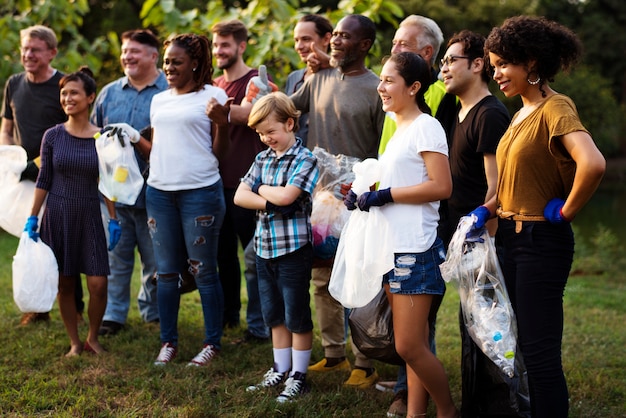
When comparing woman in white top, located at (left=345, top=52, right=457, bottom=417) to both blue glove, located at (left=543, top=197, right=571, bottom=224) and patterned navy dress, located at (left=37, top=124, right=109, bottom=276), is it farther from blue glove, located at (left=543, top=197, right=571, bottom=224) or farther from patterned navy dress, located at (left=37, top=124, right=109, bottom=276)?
patterned navy dress, located at (left=37, top=124, right=109, bottom=276)

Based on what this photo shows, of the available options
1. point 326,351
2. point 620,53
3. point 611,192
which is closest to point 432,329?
point 326,351

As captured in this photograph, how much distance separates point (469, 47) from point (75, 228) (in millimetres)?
2506

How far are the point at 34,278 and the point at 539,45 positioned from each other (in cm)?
Result: 299

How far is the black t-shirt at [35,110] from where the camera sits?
5145 mm

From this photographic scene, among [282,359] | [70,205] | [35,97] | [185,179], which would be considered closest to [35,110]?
[35,97]

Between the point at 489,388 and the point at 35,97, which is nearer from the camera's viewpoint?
the point at 489,388

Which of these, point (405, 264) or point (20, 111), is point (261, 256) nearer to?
point (405, 264)

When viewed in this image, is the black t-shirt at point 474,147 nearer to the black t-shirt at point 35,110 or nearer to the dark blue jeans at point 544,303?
the dark blue jeans at point 544,303

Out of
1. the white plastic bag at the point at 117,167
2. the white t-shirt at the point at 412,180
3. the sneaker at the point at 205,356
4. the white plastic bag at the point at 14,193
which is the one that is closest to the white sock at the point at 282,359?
the sneaker at the point at 205,356

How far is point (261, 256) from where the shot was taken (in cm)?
377

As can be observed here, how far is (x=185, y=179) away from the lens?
420 cm

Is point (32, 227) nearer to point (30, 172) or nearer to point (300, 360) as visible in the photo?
point (30, 172)

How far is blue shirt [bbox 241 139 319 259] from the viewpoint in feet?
12.1

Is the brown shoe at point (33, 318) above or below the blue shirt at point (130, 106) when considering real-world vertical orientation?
below
